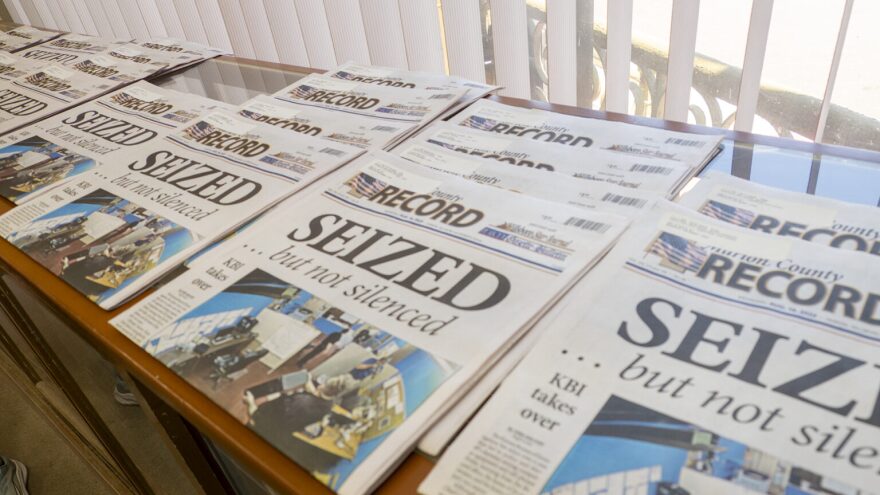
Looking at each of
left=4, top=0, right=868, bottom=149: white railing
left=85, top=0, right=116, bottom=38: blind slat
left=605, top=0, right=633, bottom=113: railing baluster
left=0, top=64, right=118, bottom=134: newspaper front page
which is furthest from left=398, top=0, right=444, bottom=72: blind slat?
left=85, top=0, right=116, bottom=38: blind slat

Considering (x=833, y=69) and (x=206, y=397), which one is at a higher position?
(x=833, y=69)

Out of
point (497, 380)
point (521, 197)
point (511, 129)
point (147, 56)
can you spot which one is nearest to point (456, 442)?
point (497, 380)

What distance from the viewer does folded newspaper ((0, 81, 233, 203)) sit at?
81 centimetres

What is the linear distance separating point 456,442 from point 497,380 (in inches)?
2.2

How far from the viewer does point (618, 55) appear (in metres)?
1.24

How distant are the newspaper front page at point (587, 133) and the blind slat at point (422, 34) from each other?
26.8 inches

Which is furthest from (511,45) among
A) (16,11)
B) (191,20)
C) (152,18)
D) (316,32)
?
(16,11)

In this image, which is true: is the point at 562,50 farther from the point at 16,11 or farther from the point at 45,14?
the point at 16,11

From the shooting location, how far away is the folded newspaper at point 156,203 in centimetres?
61

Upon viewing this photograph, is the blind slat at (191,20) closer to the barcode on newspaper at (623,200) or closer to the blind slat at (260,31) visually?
the blind slat at (260,31)

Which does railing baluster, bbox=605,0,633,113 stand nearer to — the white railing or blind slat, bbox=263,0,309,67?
the white railing

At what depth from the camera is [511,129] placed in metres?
0.76

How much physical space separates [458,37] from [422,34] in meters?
0.10

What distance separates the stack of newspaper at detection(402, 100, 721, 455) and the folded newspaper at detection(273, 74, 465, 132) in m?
0.04
